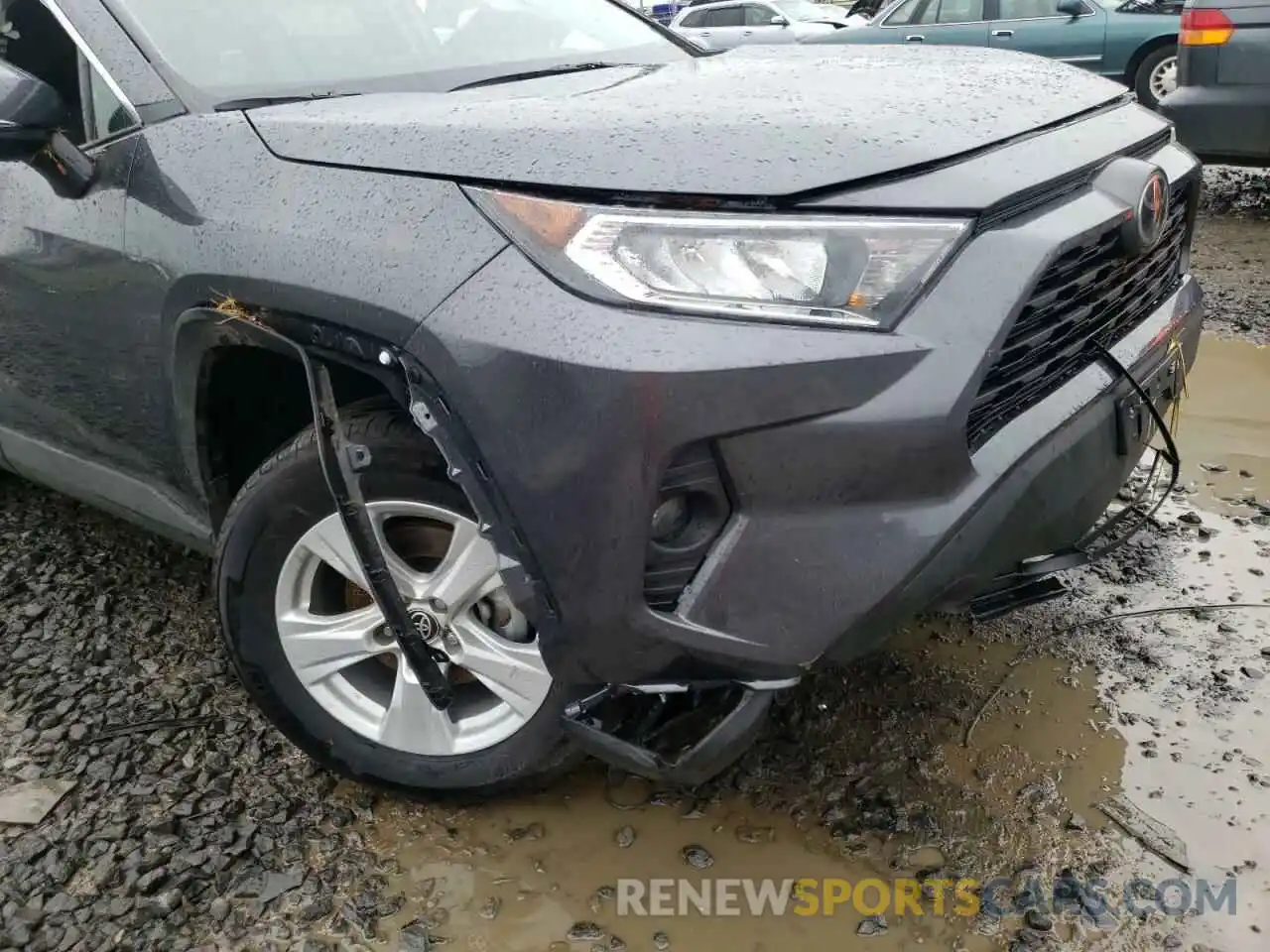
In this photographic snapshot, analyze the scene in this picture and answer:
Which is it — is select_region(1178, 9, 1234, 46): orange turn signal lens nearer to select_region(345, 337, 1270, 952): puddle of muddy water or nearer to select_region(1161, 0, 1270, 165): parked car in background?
select_region(1161, 0, 1270, 165): parked car in background

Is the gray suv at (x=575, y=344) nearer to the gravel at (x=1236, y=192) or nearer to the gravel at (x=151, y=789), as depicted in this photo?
the gravel at (x=151, y=789)

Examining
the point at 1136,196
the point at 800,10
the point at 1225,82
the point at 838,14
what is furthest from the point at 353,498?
the point at 838,14

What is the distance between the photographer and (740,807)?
2076mm

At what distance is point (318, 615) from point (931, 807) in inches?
48.7

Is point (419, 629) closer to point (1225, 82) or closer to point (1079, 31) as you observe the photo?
point (1225, 82)

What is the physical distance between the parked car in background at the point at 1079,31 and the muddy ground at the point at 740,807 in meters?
7.17

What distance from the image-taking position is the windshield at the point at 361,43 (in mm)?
2123

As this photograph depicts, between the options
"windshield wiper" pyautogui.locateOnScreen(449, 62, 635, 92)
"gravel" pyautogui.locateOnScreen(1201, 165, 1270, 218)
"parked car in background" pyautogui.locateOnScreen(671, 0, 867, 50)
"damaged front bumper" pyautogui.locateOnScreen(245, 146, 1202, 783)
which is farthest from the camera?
"parked car in background" pyautogui.locateOnScreen(671, 0, 867, 50)

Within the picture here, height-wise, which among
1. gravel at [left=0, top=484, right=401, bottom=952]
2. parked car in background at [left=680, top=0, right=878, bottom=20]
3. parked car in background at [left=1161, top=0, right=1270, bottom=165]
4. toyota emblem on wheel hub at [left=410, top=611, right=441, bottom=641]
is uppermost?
toyota emblem on wheel hub at [left=410, top=611, right=441, bottom=641]

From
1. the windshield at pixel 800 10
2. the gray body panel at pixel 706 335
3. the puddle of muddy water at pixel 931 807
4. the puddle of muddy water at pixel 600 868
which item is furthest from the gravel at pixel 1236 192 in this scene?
the windshield at pixel 800 10

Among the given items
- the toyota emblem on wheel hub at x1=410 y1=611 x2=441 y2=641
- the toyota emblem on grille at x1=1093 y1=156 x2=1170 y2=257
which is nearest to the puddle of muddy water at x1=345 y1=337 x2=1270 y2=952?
the toyota emblem on wheel hub at x1=410 y1=611 x2=441 y2=641

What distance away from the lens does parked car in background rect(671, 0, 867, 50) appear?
12172 mm

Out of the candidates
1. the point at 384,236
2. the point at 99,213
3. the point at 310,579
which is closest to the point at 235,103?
the point at 99,213

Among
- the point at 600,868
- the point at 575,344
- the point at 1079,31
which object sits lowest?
the point at 1079,31
